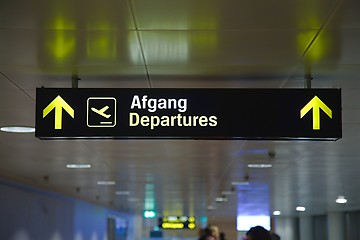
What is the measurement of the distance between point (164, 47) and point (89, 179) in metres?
11.1

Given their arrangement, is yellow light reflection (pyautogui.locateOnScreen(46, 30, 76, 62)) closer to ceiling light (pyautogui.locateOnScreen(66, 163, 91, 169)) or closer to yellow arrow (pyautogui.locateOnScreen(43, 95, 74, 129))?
yellow arrow (pyautogui.locateOnScreen(43, 95, 74, 129))

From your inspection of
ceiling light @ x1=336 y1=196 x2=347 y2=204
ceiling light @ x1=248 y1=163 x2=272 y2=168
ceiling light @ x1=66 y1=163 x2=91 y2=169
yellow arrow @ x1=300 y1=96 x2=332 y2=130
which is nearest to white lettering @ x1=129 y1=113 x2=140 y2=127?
yellow arrow @ x1=300 y1=96 x2=332 y2=130

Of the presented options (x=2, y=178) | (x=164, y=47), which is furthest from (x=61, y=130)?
(x=2, y=178)

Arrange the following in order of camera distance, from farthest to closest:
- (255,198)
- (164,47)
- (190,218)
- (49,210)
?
(190,218) → (255,198) → (49,210) → (164,47)

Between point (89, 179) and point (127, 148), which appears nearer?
point (127, 148)

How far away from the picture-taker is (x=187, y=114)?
18.3ft

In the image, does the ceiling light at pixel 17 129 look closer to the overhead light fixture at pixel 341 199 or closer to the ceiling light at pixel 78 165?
the ceiling light at pixel 78 165

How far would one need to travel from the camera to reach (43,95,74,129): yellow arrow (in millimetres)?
5578

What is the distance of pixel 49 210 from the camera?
19.3m

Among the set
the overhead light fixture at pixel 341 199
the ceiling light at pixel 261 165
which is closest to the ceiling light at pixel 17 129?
the ceiling light at pixel 261 165

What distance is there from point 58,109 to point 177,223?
31260mm

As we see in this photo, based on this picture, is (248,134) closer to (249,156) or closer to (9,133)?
(9,133)

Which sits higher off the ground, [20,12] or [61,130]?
[20,12]

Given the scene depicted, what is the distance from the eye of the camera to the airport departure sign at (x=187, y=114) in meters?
5.55
